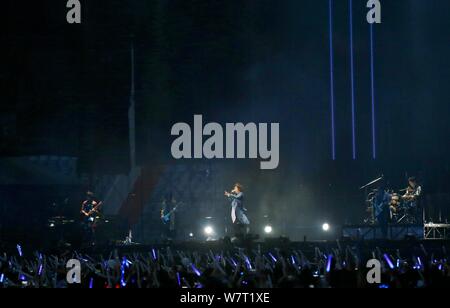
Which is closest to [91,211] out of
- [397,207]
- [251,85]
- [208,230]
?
[208,230]

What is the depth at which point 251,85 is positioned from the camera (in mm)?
21188

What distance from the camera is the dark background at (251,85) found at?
68.7 feet

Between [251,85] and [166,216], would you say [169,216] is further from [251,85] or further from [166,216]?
[251,85]

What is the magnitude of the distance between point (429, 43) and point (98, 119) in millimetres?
9650

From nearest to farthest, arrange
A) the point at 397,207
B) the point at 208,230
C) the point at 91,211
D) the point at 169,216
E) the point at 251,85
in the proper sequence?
the point at 91,211 → the point at 397,207 → the point at 169,216 → the point at 208,230 → the point at 251,85

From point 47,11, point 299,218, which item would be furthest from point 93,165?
point 299,218

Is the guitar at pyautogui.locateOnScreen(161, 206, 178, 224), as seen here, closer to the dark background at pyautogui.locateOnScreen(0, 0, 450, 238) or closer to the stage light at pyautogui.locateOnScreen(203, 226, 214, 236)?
the stage light at pyautogui.locateOnScreen(203, 226, 214, 236)

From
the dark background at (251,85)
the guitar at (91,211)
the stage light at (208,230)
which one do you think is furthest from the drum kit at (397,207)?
the guitar at (91,211)

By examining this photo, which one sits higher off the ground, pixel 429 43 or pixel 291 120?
pixel 429 43

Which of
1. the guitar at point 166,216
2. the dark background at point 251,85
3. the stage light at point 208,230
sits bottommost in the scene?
the stage light at point 208,230

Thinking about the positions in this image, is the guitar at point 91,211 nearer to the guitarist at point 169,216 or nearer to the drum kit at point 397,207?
the guitarist at point 169,216

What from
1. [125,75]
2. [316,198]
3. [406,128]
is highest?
[125,75]

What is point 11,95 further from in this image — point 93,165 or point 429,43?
point 429,43

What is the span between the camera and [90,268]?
31.2 ft
